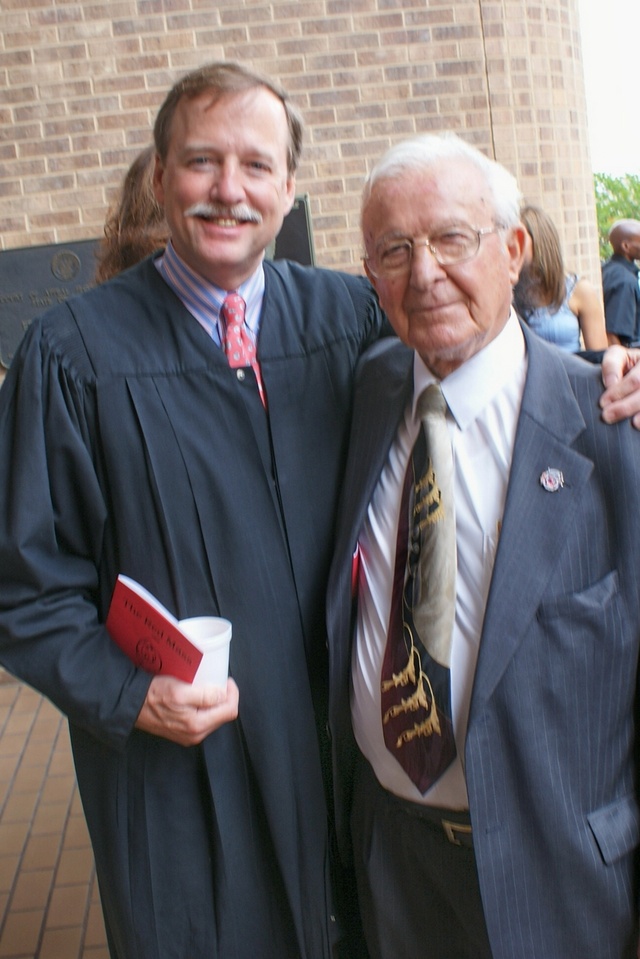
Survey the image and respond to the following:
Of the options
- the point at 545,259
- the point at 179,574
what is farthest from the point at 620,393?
the point at 545,259

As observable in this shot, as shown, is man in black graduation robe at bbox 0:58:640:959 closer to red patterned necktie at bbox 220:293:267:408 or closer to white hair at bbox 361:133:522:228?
red patterned necktie at bbox 220:293:267:408

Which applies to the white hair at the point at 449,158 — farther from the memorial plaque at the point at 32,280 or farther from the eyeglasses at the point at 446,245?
the memorial plaque at the point at 32,280

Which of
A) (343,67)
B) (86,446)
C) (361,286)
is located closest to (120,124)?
(343,67)

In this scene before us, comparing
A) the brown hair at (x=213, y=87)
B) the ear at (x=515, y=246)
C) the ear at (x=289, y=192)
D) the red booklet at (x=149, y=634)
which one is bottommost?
the red booklet at (x=149, y=634)

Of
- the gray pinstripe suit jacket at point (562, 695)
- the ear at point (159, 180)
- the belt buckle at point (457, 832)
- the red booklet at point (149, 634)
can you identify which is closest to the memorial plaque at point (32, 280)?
the ear at point (159, 180)

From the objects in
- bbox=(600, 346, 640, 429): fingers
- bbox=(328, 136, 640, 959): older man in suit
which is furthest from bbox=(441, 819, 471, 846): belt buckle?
bbox=(600, 346, 640, 429): fingers

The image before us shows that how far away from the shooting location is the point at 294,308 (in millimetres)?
2102

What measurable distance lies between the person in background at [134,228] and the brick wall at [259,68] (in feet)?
7.73

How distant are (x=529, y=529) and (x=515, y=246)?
563 millimetres

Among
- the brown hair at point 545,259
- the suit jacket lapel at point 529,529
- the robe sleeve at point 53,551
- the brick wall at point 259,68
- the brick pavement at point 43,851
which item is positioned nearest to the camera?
the suit jacket lapel at point 529,529

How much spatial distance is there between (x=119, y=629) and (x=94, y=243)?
3656mm

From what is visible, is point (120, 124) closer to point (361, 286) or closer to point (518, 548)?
point (361, 286)

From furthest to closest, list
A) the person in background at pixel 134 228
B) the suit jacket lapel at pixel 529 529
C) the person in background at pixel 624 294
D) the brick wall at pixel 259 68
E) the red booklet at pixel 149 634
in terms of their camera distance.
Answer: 1. the person in background at pixel 624 294
2. the brick wall at pixel 259 68
3. the person in background at pixel 134 228
4. the red booklet at pixel 149 634
5. the suit jacket lapel at pixel 529 529

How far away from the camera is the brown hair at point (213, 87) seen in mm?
1867
